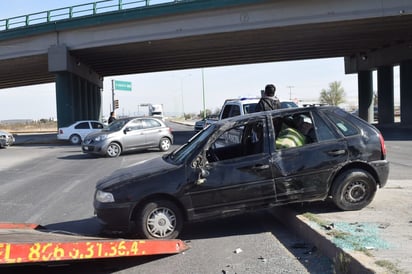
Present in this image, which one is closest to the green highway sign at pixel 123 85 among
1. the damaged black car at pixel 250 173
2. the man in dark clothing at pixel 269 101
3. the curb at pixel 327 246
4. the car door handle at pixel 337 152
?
the man in dark clothing at pixel 269 101

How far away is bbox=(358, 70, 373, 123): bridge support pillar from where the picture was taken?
46.8 meters

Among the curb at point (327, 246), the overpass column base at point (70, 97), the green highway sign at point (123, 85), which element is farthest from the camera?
the green highway sign at point (123, 85)

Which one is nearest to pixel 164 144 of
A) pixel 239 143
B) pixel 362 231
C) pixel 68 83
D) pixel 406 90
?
pixel 239 143

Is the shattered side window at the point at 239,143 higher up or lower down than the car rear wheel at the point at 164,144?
higher up

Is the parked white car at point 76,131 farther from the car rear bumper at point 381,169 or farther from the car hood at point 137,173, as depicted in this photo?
the car rear bumper at point 381,169

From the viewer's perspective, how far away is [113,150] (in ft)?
62.4

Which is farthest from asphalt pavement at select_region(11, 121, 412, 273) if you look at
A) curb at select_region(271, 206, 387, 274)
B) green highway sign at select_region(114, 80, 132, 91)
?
green highway sign at select_region(114, 80, 132, 91)

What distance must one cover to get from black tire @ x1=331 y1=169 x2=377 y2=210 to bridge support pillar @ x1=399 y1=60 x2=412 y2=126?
35001 mm

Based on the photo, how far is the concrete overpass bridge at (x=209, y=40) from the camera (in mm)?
28375

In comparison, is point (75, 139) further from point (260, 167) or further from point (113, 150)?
point (260, 167)

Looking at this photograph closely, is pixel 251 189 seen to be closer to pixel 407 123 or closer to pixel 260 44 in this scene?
pixel 260 44

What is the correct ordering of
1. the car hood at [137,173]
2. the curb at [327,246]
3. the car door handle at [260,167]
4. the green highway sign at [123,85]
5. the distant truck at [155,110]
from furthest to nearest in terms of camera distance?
1. the distant truck at [155,110]
2. the green highway sign at [123,85]
3. the car door handle at [260,167]
4. the car hood at [137,173]
5. the curb at [327,246]

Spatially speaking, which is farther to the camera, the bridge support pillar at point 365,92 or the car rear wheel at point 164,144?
the bridge support pillar at point 365,92

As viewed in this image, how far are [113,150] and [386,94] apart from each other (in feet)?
104
